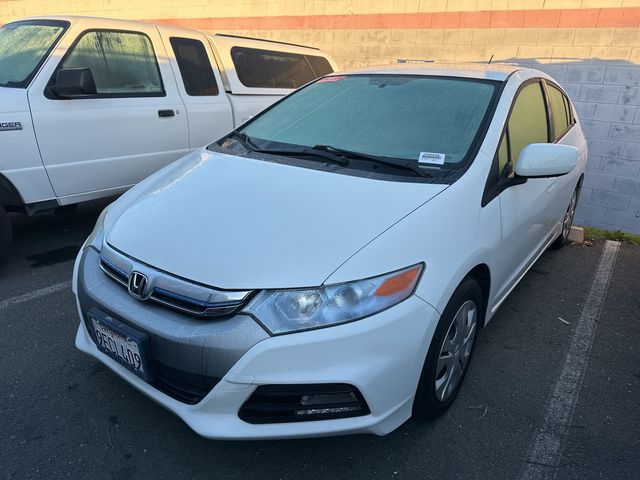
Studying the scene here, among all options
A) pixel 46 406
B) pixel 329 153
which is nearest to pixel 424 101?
pixel 329 153

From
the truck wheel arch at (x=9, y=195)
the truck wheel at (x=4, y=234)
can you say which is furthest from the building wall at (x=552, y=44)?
the truck wheel at (x=4, y=234)

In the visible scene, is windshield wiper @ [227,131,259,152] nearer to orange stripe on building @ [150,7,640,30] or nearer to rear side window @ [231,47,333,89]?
rear side window @ [231,47,333,89]

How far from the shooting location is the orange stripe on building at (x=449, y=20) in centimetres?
529

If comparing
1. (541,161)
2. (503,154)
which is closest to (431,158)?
(503,154)

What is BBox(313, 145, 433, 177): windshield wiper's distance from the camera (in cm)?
237

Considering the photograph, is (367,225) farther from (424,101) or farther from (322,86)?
(322,86)

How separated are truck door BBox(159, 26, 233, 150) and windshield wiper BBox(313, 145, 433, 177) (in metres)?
2.37

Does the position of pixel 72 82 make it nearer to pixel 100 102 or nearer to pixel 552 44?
pixel 100 102

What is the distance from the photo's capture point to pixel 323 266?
1833 mm

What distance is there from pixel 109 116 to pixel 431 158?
2800 mm

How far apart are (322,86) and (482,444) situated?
2.41 m

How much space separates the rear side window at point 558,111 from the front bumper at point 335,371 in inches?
98.0

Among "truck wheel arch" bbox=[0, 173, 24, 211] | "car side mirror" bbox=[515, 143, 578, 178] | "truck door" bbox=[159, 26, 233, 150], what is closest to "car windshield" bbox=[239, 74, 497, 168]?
"car side mirror" bbox=[515, 143, 578, 178]

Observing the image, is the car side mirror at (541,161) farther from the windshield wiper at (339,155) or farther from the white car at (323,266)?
the windshield wiper at (339,155)
